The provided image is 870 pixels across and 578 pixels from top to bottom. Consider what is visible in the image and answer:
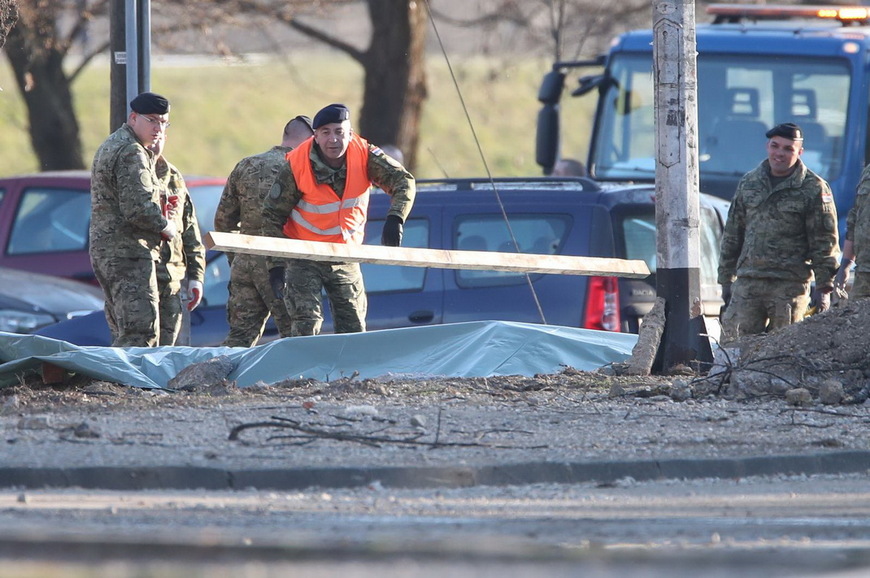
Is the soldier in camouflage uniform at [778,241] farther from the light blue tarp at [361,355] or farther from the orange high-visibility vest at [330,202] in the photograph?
the orange high-visibility vest at [330,202]

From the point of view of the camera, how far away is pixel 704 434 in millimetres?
7578

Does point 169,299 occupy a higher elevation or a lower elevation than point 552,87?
lower

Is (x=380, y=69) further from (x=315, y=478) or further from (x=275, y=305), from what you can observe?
(x=315, y=478)

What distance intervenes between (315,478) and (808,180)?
5259 millimetres

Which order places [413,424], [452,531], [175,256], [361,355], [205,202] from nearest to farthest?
[452,531], [413,424], [361,355], [175,256], [205,202]

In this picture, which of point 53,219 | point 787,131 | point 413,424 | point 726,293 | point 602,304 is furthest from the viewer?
point 53,219

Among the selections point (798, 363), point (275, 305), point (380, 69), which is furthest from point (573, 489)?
point (380, 69)

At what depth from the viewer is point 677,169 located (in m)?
9.65

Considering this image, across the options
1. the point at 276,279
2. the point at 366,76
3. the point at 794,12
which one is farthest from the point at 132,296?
the point at 366,76

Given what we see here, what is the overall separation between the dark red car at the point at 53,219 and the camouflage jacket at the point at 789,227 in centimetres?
501

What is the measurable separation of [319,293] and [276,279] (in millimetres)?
356

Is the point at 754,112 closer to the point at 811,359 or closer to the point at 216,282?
the point at 216,282

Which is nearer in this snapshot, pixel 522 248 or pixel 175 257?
pixel 175 257

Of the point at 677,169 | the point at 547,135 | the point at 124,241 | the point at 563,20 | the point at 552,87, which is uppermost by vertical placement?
the point at 563,20
